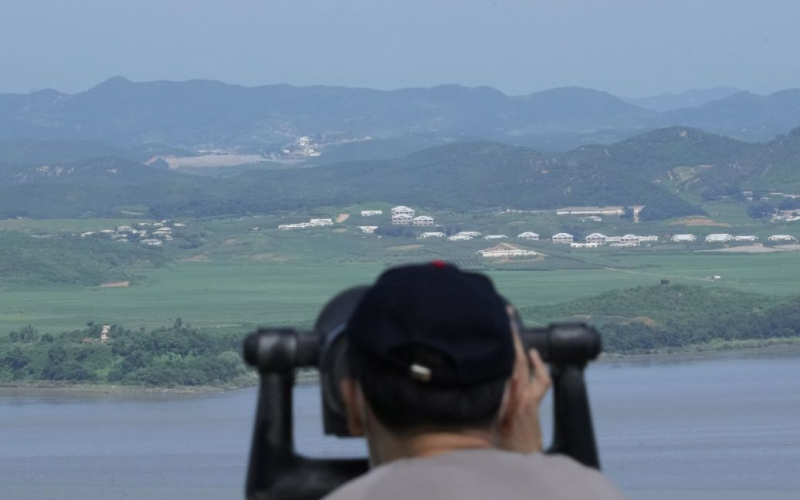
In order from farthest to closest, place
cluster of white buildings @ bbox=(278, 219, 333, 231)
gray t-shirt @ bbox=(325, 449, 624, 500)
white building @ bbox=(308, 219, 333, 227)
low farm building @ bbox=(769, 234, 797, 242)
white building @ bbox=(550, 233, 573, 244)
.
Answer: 1. white building @ bbox=(308, 219, 333, 227)
2. cluster of white buildings @ bbox=(278, 219, 333, 231)
3. low farm building @ bbox=(769, 234, 797, 242)
4. white building @ bbox=(550, 233, 573, 244)
5. gray t-shirt @ bbox=(325, 449, 624, 500)

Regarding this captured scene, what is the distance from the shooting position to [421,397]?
5.04ft

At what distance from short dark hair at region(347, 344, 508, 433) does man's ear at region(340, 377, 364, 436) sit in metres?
0.03

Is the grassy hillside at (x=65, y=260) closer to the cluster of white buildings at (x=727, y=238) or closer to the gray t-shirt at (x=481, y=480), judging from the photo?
the cluster of white buildings at (x=727, y=238)

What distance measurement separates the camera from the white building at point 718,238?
51431 mm

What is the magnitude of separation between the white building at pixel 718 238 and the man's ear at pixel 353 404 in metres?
50.6

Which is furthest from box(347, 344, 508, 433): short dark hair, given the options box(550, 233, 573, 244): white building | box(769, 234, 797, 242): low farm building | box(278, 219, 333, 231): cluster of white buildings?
box(278, 219, 333, 231): cluster of white buildings

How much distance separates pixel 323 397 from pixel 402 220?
55.3m

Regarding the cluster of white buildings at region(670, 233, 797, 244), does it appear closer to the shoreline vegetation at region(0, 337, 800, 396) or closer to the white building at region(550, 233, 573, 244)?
the white building at region(550, 233, 573, 244)

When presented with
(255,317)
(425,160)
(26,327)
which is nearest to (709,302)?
(255,317)

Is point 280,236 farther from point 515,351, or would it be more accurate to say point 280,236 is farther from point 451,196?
point 515,351

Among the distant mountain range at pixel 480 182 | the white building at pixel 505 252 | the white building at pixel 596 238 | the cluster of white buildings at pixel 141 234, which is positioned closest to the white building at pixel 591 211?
the distant mountain range at pixel 480 182

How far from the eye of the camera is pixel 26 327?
106ft

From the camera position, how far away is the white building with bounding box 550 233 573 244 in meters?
50.7

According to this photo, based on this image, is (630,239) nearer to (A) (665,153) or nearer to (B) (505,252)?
(B) (505,252)
